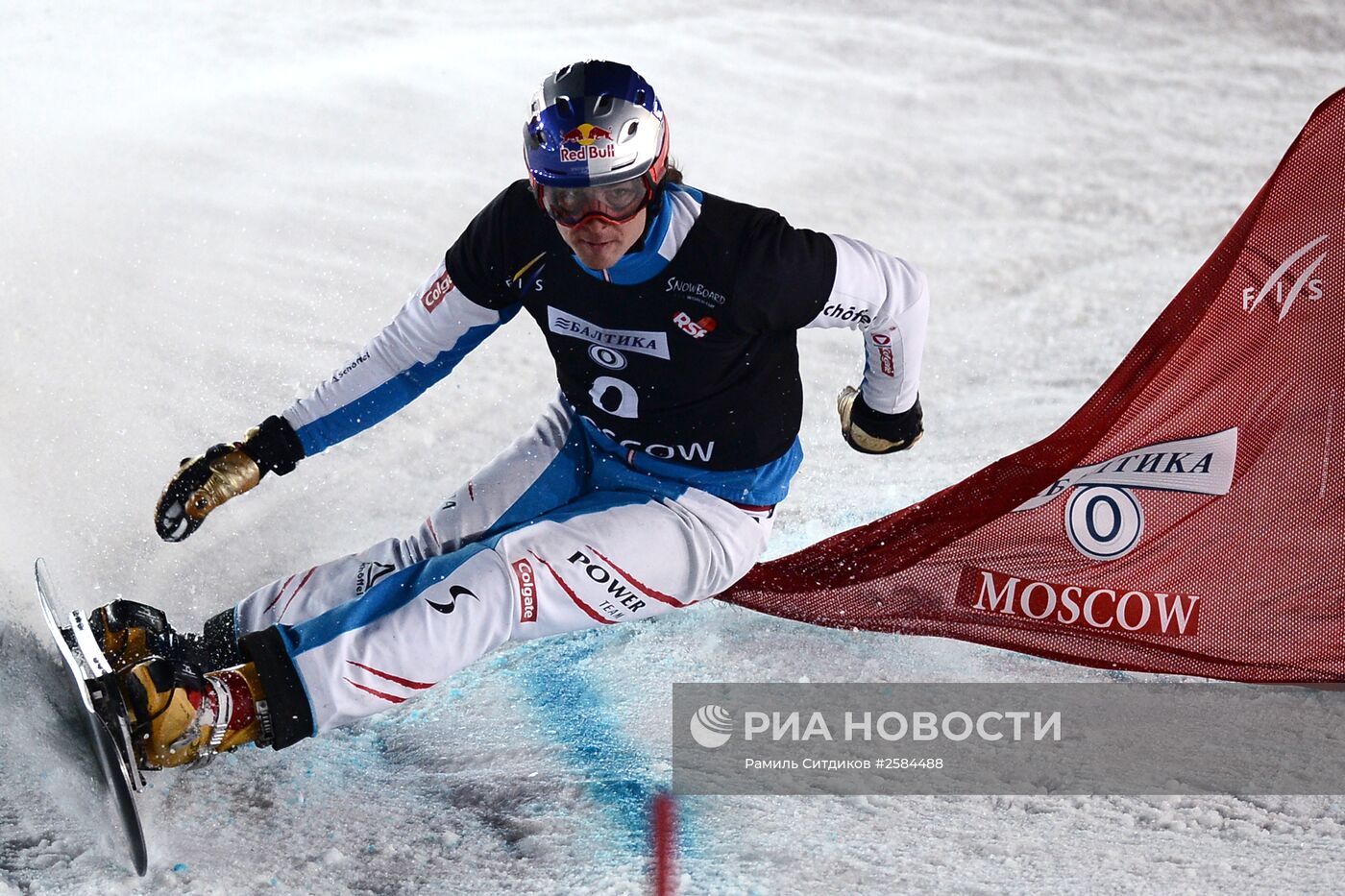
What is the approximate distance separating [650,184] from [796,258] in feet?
1.29

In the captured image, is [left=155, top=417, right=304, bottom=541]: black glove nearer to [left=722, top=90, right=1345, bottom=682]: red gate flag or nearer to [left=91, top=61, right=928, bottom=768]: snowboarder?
[left=91, top=61, right=928, bottom=768]: snowboarder

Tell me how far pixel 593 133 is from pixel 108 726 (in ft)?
5.28

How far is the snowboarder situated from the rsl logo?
0.88 meters

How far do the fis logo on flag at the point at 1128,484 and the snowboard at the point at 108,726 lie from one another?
2.42 meters

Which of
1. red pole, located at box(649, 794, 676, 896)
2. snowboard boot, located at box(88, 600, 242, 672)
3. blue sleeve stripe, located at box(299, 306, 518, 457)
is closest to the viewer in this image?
red pole, located at box(649, 794, 676, 896)

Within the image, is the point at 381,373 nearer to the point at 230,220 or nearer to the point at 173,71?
the point at 230,220

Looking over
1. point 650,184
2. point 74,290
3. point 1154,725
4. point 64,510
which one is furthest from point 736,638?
point 74,290

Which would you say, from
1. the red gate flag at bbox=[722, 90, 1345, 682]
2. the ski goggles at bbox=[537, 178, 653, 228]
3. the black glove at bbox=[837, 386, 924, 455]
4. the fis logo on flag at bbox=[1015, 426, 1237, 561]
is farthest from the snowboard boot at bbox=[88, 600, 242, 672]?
the fis logo on flag at bbox=[1015, 426, 1237, 561]

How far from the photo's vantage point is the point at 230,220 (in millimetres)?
7852

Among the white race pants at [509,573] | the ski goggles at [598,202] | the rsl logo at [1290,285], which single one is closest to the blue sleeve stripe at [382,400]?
the white race pants at [509,573]

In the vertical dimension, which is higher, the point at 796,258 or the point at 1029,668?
the point at 796,258

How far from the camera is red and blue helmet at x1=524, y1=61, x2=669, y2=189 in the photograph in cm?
316

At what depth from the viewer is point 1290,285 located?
3688 mm

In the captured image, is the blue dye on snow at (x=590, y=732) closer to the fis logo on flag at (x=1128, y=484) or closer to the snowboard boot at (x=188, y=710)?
the snowboard boot at (x=188, y=710)
